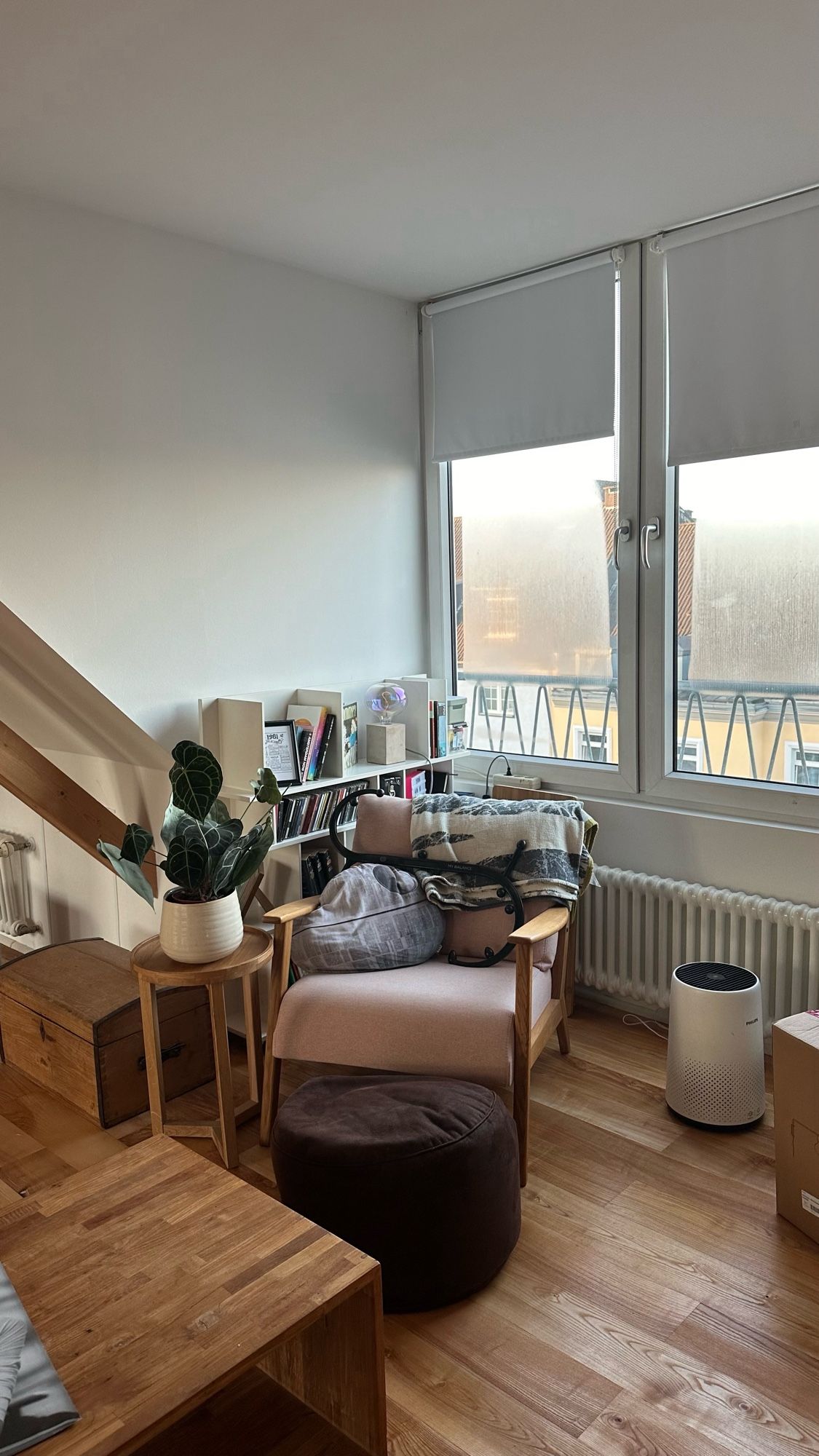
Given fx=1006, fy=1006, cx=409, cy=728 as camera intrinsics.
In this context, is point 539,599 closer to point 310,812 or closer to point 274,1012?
point 310,812

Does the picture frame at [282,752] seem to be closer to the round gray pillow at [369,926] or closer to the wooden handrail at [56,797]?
the round gray pillow at [369,926]

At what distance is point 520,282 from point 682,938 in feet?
7.56

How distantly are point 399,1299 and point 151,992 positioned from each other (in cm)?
98

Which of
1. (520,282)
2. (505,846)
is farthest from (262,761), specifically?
(520,282)

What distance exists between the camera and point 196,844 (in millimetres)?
2561

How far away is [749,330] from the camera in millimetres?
2979

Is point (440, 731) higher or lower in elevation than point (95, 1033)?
higher

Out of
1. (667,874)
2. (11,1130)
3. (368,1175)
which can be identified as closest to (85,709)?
(11,1130)

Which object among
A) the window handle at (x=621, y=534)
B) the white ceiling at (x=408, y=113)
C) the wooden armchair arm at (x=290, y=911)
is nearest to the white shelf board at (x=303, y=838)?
the wooden armchair arm at (x=290, y=911)

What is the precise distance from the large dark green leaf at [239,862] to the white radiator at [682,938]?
1.32 metres

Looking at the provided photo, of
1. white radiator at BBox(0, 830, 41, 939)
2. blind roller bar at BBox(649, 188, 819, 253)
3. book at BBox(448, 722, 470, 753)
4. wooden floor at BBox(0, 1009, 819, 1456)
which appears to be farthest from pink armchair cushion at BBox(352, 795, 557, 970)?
blind roller bar at BBox(649, 188, 819, 253)

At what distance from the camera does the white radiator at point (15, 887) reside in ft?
12.9

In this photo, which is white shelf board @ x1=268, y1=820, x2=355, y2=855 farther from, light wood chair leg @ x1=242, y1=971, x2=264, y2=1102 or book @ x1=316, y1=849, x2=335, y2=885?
light wood chair leg @ x1=242, y1=971, x2=264, y2=1102

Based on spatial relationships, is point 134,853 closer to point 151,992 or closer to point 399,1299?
point 151,992
